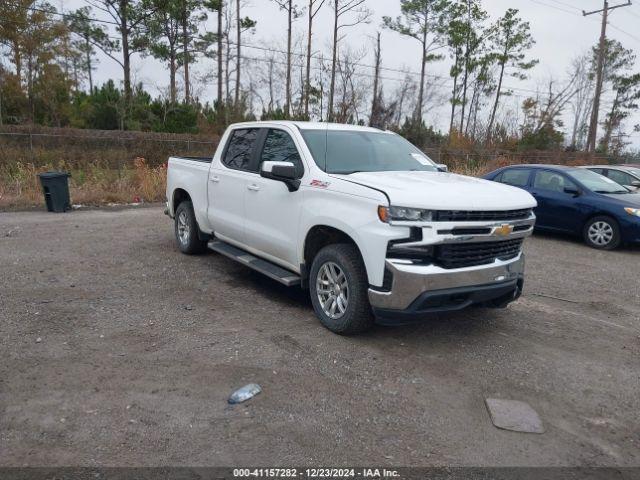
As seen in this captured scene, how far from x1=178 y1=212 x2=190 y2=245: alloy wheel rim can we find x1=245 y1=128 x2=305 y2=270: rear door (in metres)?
1.90

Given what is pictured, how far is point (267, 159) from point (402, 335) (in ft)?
7.89

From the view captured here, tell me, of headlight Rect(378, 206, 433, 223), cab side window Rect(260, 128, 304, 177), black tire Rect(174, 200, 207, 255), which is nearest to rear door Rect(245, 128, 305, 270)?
cab side window Rect(260, 128, 304, 177)

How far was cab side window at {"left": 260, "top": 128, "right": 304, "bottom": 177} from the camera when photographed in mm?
5219

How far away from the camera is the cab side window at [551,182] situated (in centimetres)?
992

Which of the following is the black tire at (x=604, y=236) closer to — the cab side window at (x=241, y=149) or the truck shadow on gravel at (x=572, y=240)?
the truck shadow on gravel at (x=572, y=240)

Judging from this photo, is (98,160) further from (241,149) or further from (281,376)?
(281,376)

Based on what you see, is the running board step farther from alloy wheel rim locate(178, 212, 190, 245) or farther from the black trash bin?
the black trash bin

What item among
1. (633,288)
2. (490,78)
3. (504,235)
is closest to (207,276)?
(504,235)

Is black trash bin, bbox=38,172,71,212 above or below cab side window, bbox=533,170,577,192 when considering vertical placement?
below

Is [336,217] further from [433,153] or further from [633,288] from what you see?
[433,153]

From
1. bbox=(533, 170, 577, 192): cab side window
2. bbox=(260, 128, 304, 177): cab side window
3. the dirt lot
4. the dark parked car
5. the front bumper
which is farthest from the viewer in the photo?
the dark parked car

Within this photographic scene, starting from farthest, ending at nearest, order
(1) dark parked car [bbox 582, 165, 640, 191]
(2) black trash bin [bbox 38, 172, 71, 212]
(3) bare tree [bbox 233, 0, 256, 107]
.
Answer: (3) bare tree [bbox 233, 0, 256, 107] < (1) dark parked car [bbox 582, 165, 640, 191] < (2) black trash bin [bbox 38, 172, 71, 212]

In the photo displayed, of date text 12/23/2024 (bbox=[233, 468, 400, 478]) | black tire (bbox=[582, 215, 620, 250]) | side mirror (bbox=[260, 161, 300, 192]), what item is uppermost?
side mirror (bbox=[260, 161, 300, 192])

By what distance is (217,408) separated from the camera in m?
3.45
